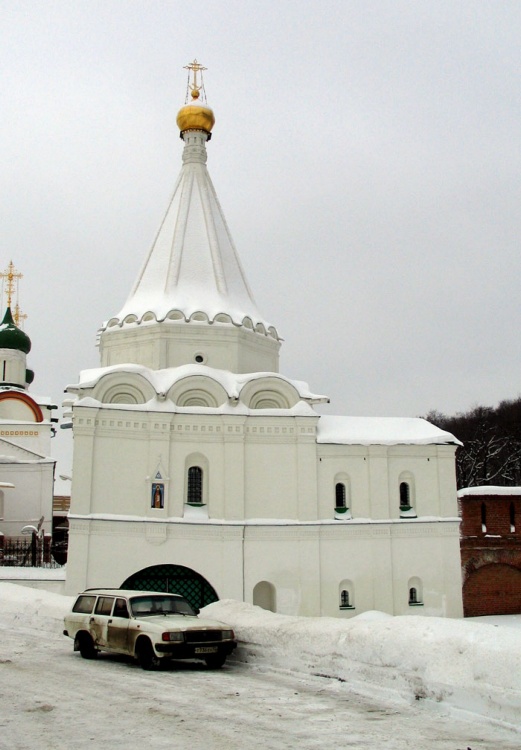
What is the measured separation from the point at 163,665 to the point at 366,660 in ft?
7.61

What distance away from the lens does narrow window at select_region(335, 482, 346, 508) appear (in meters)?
19.6

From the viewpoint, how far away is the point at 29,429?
31.1m

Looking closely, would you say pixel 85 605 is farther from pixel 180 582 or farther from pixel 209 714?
pixel 180 582

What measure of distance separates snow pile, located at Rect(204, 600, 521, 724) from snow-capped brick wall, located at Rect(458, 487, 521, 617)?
1217 cm

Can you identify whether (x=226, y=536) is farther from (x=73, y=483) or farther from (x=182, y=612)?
(x=182, y=612)

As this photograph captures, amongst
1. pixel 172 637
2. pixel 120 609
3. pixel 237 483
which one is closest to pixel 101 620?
pixel 120 609

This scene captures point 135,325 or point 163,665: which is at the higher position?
point 135,325

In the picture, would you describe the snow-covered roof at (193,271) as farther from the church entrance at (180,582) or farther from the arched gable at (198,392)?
the church entrance at (180,582)

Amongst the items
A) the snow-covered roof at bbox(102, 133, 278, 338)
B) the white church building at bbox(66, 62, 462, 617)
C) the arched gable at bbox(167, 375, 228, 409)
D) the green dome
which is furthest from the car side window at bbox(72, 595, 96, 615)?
the green dome

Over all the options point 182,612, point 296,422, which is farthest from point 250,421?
point 182,612

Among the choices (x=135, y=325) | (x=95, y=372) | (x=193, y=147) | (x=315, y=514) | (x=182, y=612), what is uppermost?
(x=193, y=147)

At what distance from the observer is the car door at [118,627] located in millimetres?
8789

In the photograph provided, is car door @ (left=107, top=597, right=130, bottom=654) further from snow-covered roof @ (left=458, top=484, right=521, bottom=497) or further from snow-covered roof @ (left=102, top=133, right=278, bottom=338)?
snow-covered roof @ (left=458, top=484, right=521, bottom=497)

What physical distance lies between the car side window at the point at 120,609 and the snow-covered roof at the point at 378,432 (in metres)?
10.8
